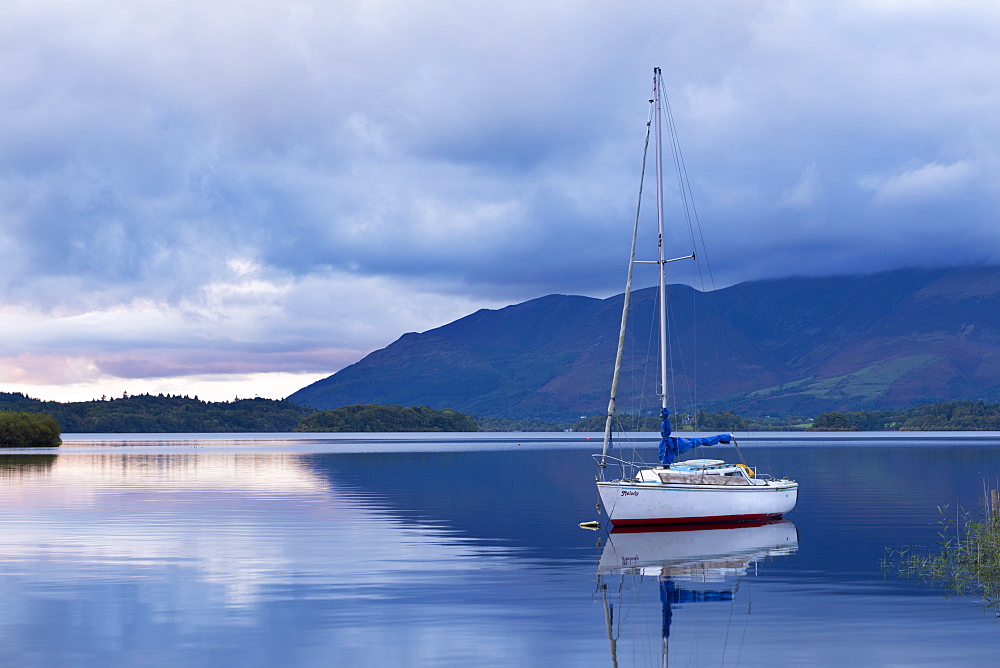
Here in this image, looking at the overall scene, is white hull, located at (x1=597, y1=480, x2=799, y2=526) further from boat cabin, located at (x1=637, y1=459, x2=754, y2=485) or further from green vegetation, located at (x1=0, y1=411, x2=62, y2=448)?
green vegetation, located at (x1=0, y1=411, x2=62, y2=448)

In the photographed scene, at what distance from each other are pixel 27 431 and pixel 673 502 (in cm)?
16484

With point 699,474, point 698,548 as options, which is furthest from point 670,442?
point 698,548

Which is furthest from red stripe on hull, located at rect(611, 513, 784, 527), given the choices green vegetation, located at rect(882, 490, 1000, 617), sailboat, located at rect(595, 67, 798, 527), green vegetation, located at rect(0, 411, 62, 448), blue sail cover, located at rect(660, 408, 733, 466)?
green vegetation, located at rect(0, 411, 62, 448)

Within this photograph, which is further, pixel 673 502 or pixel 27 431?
pixel 27 431

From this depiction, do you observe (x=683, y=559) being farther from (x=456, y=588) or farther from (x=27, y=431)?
(x=27, y=431)

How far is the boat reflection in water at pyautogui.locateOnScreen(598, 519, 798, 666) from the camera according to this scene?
33.4 metres

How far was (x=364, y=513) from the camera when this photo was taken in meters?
63.6

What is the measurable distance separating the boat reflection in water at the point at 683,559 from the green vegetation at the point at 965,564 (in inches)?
192

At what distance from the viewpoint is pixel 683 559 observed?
43469 millimetres

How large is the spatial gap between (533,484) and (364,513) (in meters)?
30.0

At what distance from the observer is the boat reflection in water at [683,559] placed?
33438 mm

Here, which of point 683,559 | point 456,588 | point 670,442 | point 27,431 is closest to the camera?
point 456,588

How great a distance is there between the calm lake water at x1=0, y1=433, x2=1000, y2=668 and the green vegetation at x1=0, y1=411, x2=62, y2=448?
128495mm

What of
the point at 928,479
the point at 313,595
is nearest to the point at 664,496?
the point at 313,595
